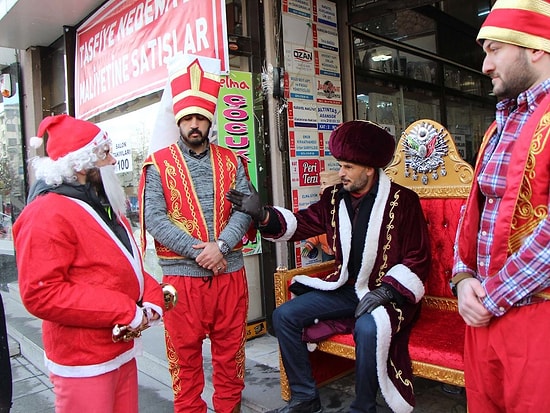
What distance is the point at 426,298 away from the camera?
10.3 ft

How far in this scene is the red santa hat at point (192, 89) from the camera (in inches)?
103

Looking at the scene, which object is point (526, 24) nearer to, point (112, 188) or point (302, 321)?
point (112, 188)

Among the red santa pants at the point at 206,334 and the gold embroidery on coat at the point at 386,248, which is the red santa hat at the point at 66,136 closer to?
the red santa pants at the point at 206,334

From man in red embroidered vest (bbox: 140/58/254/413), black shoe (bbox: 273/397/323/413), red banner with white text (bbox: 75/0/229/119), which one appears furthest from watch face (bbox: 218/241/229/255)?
red banner with white text (bbox: 75/0/229/119)

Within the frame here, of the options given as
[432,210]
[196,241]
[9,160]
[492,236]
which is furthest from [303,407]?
[9,160]

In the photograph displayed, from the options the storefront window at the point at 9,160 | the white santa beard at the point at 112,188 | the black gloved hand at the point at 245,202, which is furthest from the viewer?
the storefront window at the point at 9,160

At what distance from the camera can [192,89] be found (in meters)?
2.65

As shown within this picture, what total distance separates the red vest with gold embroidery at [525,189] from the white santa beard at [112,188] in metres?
1.47

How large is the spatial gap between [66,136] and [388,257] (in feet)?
6.00

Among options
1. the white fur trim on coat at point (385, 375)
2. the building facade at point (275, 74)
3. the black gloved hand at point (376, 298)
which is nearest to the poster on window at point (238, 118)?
the building facade at point (275, 74)

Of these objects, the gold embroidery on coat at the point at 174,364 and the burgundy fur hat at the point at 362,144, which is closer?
the gold embroidery on coat at the point at 174,364

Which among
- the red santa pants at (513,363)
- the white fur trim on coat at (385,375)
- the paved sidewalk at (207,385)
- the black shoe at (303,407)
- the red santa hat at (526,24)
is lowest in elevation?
the paved sidewalk at (207,385)

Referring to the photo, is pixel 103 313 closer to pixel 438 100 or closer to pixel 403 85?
pixel 403 85

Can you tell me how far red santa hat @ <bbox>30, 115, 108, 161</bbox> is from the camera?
6.24 ft
